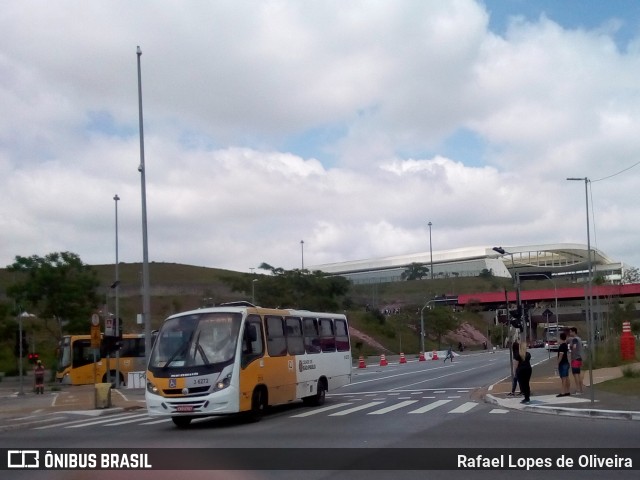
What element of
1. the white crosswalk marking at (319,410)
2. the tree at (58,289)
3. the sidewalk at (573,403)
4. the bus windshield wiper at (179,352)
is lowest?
the white crosswalk marking at (319,410)

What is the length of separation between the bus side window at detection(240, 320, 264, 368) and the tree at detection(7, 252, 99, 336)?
112ft

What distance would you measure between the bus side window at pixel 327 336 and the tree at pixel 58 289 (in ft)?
97.7

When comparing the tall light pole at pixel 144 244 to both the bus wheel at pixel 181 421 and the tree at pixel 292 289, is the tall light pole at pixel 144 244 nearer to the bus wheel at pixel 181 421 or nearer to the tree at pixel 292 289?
the bus wheel at pixel 181 421

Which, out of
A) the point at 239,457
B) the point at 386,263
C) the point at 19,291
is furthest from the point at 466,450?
the point at 386,263

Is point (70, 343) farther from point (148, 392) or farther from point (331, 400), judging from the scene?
point (148, 392)

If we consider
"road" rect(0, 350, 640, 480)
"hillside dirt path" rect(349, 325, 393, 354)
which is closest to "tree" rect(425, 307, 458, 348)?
"hillside dirt path" rect(349, 325, 393, 354)

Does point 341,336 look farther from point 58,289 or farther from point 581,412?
point 58,289

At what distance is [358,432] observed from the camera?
1739 cm

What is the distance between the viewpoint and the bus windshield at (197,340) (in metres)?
20.2

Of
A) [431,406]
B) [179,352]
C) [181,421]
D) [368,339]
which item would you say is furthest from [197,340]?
[368,339]

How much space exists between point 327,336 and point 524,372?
22.0 feet

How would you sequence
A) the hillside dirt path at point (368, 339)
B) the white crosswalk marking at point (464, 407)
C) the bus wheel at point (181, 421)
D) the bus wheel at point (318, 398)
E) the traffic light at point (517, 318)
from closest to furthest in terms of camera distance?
the bus wheel at point (181, 421), the white crosswalk marking at point (464, 407), the bus wheel at point (318, 398), the traffic light at point (517, 318), the hillside dirt path at point (368, 339)

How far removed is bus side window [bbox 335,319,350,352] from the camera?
2848cm

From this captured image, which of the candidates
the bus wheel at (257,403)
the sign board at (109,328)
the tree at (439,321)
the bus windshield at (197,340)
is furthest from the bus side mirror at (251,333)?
the tree at (439,321)
